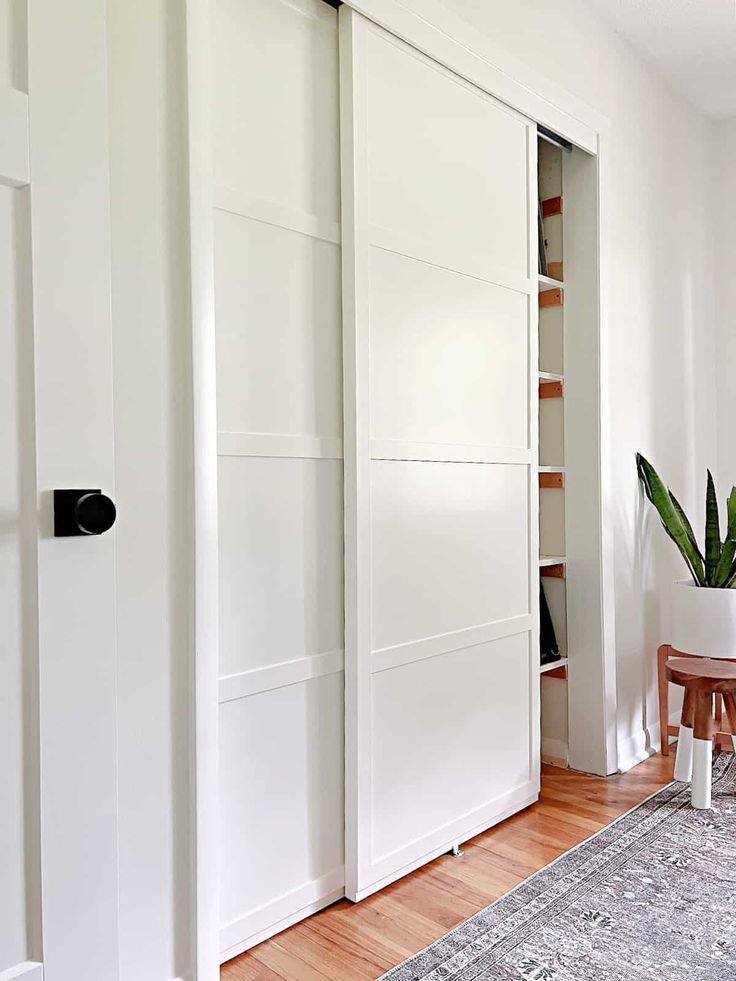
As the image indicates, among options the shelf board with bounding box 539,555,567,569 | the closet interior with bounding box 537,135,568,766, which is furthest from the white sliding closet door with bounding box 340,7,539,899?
the closet interior with bounding box 537,135,568,766

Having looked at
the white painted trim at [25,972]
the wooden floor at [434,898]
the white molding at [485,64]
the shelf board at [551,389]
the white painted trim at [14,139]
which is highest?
the white molding at [485,64]

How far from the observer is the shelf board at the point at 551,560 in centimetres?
275

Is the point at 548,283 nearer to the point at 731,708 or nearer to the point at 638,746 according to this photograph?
the point at 731,708

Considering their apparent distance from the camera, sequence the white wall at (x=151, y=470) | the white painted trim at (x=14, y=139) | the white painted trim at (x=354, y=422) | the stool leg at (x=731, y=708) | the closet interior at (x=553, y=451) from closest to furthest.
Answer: the white painted trim at (x=14, y=139)
the white wall at (x=151, y=470)
the white painted trim at (x=354, y=422)
the stool leg at (x=731, y=708)
the closet interior at (x=553, y=451)

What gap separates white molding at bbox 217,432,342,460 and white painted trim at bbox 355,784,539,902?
1.01 metres

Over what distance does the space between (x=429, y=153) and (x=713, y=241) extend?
2016mm

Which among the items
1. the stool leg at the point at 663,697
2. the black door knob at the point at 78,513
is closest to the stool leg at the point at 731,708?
the stool leg at the point at 663,697

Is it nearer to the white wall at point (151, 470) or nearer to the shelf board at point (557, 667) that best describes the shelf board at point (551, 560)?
the shelf board at point (557, 667)

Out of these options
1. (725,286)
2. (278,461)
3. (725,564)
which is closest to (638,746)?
(725,564)

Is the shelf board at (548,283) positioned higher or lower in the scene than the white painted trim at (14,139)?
higher

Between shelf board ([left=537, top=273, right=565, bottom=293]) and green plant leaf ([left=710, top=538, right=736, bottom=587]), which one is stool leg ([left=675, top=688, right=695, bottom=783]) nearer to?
green plant leaf ([left=710, top=538, right=736, bottom=587])

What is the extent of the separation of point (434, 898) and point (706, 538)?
1.52 m

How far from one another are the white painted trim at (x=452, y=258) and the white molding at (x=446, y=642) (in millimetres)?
988

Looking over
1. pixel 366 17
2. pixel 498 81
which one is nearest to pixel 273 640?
pixel 366 17
